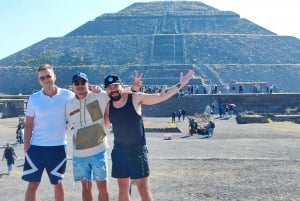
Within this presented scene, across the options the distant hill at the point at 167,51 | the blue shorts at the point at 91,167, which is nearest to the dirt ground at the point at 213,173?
the blue shorts at the point at 91,167

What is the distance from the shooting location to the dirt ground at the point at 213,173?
808 centimetres

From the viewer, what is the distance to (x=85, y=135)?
5.16m

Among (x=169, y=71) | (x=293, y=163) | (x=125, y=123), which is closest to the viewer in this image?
(x=125, y=123)

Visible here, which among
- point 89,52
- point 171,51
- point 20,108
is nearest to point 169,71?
point 171,51

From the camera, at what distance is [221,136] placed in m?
19.9

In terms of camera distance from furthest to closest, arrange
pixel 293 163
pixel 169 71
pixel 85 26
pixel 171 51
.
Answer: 1. pixel 85 26
2. pixel 171 51
3. pixel 169 71
4. pixel 293 163

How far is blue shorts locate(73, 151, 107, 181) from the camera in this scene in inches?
203

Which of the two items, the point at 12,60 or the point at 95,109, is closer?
the point at 95,109

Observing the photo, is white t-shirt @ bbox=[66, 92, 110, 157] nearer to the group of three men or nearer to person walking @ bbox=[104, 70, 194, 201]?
the group of three men

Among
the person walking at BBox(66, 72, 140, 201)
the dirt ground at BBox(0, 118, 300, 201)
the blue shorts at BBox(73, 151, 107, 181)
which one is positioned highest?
the person walking at BBox(66, 72, 140, 201)

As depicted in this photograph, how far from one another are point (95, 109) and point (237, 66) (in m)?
61.1

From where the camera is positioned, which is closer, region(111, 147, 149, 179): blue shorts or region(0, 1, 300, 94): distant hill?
region(111, 147, 149, 179): blue shorts

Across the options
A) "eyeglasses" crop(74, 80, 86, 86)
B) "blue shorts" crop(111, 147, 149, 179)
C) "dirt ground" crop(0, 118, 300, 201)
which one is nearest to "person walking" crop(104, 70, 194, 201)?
"blue shorts" crop(111, 147, 149, 179)

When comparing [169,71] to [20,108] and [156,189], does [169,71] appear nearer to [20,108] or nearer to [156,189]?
[20,108]
